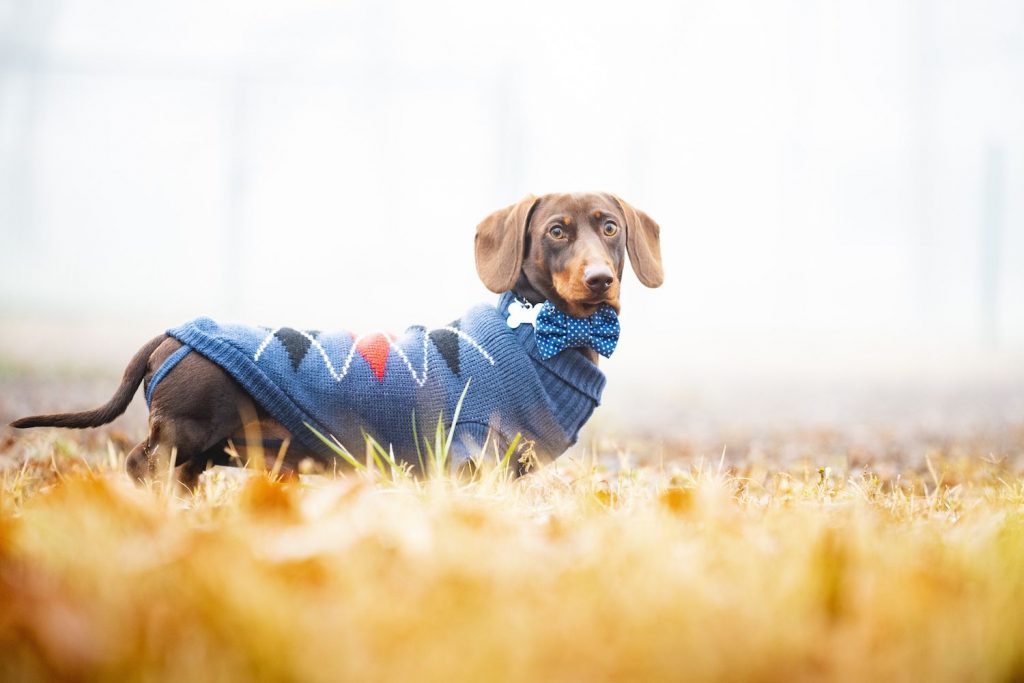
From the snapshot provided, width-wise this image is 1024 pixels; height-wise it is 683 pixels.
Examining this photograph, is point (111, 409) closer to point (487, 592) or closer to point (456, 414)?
point (456, 414)

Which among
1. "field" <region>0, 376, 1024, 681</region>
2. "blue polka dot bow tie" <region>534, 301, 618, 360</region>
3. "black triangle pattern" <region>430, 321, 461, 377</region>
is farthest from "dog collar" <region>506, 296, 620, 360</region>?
"field" <region>0, 376, 1024, 681</region>

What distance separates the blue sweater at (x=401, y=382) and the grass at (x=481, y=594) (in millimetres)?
957

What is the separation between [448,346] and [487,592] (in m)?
1.71

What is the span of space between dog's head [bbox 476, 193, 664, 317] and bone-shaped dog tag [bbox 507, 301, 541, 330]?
0.29 ft

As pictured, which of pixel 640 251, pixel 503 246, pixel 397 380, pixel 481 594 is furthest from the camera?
pixel 640 251

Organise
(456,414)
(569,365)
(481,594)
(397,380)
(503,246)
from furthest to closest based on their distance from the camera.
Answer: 1. (503,246)
2. (569,365)
3. (397,380)
4. (456,414)
5. (481,594)

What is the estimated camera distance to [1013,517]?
2043 mm

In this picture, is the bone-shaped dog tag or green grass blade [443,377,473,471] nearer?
green grass blade [443,377,473,471]

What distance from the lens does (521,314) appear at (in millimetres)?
3045

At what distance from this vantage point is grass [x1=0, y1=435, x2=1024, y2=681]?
113 centimetres

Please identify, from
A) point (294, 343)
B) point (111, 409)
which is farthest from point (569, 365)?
point (111, 409)

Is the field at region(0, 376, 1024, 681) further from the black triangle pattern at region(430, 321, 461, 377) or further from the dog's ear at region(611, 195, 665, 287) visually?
the dog's ear at region(611, 195, 665, 287)

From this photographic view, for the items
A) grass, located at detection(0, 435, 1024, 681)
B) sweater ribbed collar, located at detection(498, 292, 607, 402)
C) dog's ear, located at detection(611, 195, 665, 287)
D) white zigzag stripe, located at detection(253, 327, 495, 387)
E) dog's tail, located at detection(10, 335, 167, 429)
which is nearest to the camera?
grass, located at detection(0, 435, 1024, 681)

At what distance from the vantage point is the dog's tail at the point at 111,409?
2.75m
